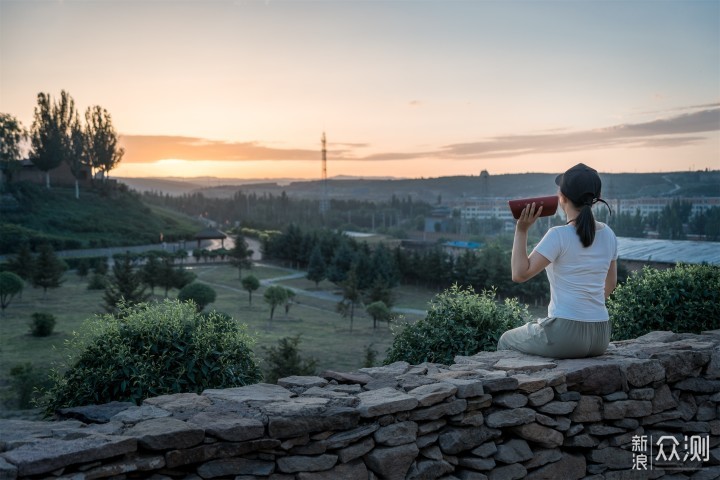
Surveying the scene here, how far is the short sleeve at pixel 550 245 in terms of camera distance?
3.46m

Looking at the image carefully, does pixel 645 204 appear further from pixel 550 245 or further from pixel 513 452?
pixel 513 452

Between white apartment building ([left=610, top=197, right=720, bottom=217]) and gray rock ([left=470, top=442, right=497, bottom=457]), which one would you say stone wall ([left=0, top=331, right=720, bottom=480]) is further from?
white apartment building ([left=610, top=197, right=720, bottom=217])

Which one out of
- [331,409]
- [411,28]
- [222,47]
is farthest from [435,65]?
[331,409]

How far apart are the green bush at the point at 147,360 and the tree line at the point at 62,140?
54.4ft

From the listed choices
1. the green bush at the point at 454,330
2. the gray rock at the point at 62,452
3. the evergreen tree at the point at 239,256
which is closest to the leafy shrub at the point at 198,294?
the evergreen tree at the point at 239,256

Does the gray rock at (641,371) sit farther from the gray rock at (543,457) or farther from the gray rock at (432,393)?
the gray rock at (432,393)

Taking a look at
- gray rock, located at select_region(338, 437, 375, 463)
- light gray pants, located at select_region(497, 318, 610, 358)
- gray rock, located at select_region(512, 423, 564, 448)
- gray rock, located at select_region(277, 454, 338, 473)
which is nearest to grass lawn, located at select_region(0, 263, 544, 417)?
light gray pants, located at select_region(497, 318, 610, 358)

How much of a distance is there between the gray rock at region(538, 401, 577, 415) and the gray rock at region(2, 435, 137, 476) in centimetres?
217

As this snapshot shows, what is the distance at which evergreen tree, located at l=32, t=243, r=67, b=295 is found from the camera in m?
23.5

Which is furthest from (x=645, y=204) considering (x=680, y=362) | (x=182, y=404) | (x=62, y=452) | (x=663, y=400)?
(x=62, y=452)

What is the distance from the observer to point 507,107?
16656 mm

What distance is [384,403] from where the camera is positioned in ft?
9.74

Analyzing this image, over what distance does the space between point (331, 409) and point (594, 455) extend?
174cm

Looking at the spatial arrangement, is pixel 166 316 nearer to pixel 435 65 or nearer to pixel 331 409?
pixel 331 409
